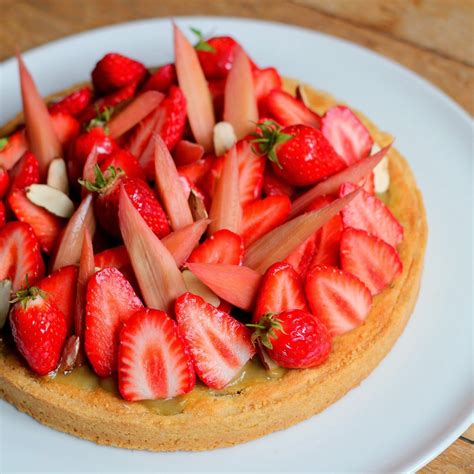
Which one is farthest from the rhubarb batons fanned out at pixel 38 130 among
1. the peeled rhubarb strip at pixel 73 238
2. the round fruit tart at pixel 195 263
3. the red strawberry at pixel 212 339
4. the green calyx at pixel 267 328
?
the green calyx at pixel 267 328

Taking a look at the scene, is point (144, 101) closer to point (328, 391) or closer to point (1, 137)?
point (1, 137)

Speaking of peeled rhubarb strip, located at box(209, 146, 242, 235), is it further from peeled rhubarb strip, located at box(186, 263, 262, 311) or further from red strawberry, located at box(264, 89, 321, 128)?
red strawberry, located at box(264, 89, 321, 128)

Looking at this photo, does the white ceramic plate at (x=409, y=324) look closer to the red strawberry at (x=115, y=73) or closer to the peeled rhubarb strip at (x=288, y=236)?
the peeled rhubarb strip at (x=288, y=236)

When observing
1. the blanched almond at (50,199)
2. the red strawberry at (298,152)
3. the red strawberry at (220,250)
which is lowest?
the blanched almond at (50,199)

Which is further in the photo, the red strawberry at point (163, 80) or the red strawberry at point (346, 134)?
the red strawberry at point (163, 80)

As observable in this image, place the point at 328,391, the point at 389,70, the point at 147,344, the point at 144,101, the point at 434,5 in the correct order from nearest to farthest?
the point at 147,344
the point at 328,391
the point at 144,101
the point at 389,70
the point at 434,5

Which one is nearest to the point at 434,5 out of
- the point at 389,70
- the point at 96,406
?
the point at 389,70
